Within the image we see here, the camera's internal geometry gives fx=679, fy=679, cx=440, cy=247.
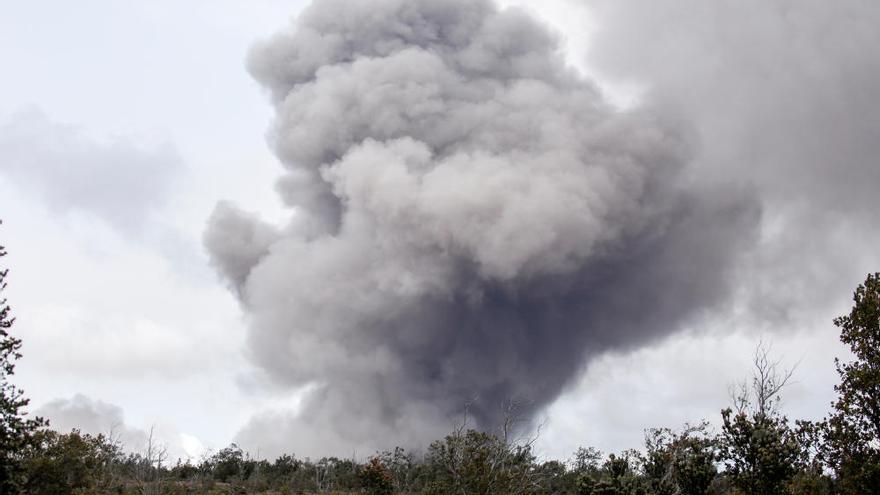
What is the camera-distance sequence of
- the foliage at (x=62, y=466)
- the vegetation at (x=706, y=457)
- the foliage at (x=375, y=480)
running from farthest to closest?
1. the foliage at (x=375, y=480)
2. the foliage at (x=62, y=466)
3. the vegetation at (x=706, y=457)

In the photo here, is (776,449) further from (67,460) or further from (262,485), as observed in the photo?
(262,485)

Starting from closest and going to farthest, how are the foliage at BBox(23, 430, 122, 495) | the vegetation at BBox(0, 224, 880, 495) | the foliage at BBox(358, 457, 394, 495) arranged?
the vegetation at BBox(0, 224, 880, 495) < the foliage at BBox(23, 430, 122, 495) < the foliage at BBox(358, 457, 394, 495)

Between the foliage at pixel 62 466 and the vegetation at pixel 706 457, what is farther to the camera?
the foliage at pixel 62 466

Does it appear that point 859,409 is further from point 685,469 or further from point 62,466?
point 62,466

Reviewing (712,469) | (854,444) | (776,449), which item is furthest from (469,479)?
(854,444)

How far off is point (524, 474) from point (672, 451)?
15.2 ft

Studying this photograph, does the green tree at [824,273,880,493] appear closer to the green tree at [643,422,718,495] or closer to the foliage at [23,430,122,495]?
Result: the green tree at [643,422,718,495]

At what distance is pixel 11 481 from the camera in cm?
1555

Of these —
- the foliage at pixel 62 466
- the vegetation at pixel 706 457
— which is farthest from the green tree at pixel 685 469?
the foliage at pixel 62 466

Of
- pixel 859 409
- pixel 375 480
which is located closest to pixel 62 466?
pixel 375 480

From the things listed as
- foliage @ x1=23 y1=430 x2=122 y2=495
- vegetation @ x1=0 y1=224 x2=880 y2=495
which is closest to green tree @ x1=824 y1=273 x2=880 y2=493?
vegetation @ x1=0 y1=224 x2=880 y2=495

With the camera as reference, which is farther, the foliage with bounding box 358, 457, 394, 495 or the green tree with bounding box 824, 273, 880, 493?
the foliage with bounding box 358, 457, 394, 495

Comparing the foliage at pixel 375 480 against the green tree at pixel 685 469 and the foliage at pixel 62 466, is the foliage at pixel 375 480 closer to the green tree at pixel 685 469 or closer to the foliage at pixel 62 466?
the foliage at pixel 62 466

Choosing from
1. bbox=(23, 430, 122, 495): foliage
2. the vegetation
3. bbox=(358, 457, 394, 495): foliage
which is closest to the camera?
the vegetation
